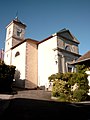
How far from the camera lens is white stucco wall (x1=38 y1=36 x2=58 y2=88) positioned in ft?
88.8

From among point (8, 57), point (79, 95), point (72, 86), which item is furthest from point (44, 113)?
point (8, 57)

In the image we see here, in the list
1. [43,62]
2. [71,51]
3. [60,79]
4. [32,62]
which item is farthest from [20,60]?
[60,79]

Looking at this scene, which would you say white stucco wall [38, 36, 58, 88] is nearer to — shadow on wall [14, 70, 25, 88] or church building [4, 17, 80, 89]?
church building [4, 17, 80, 89]

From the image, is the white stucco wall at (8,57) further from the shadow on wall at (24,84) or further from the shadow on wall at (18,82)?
the shadow on wall at (24,84)

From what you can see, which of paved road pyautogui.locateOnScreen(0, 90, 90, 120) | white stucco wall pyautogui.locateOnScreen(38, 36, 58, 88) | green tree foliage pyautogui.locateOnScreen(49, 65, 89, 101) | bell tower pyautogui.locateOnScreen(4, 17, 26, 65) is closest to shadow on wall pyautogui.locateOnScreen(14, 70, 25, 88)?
white stucco wall pyautogui.locateOnScreen(38, 36, 58, 88)

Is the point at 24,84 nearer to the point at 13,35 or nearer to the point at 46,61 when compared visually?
the point at 46,61

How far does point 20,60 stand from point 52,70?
20.6ft

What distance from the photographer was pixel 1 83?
2022cm

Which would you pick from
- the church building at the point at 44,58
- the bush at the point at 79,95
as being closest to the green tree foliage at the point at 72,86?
the bush at the point at 79,95

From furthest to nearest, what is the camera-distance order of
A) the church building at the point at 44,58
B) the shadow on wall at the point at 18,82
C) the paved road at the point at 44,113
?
the shadow on wall at the point at 18,82 → the church building at the point at 44,58 → the paved road at the point at 44,113

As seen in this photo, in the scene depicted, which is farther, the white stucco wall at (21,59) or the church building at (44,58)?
the white stucco wall at (21,59)

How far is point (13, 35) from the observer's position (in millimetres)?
35781

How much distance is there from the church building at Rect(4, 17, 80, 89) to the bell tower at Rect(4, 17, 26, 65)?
132 inches

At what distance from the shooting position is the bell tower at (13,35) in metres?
34.8
